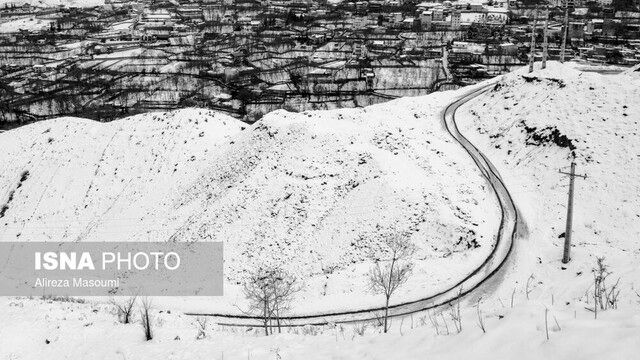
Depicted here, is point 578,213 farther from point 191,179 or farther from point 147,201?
point 147,201

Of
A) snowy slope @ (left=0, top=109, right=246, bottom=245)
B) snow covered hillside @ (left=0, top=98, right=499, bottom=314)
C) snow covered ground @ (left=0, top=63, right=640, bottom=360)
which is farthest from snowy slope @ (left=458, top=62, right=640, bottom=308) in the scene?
snowy slope @ (left=0, top=109, right=246, bottom=245)

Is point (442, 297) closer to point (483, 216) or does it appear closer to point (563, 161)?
point (483, 216)

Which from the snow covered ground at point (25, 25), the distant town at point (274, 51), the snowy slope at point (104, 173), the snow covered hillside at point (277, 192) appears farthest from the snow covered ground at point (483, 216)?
the snow covered ground at point (25, 25)

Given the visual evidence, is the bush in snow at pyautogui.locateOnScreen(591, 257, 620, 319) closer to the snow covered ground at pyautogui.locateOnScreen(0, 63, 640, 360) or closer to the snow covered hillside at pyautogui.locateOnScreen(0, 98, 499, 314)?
the snow covered ground at pyautogui.locateOnScreen(0, 63, 640, 360)

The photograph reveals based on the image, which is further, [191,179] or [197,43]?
[197,43]

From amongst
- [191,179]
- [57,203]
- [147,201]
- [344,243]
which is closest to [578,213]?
[344,243]
